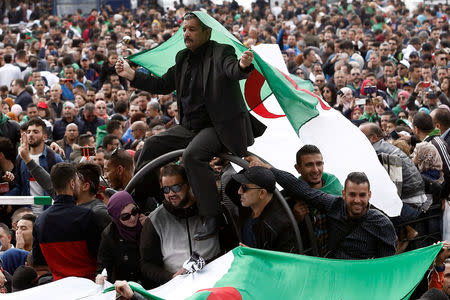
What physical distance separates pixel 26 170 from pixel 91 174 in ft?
10.5

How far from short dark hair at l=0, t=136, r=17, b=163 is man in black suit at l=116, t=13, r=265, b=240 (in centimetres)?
462

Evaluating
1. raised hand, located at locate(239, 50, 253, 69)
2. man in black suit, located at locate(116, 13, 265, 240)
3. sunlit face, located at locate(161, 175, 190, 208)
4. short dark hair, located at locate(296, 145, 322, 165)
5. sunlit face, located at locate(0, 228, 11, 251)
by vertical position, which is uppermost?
raised hand, located at locate(239, 50, 253, 69)

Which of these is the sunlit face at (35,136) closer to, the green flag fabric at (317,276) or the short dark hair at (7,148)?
the short dark hair at (7,148)

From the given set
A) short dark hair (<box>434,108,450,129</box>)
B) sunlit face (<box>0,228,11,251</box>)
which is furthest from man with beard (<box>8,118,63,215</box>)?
short dark hair (<box>434,108,450,129</box>)

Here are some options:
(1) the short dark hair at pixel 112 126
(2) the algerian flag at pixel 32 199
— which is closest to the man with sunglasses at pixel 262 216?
(2) the algerian flag at pixel 32 199

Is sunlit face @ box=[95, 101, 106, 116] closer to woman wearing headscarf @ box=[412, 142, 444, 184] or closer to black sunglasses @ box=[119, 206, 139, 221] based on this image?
woman wearing headscarf @ box=[412, 142, 444, 184]

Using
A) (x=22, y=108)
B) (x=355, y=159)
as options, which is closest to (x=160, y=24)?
(x=22, y=108)

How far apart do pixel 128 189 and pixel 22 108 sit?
370 inches

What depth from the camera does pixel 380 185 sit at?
6.86 meters

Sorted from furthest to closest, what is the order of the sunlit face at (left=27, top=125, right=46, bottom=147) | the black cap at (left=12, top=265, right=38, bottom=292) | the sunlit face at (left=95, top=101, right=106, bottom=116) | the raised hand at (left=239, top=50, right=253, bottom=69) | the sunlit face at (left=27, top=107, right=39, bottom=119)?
the sunlit face at (left=95, top=101, right=106, bottom=116) → the sunlit face at (left=27, top=107, right=39, bottom=119) → the sunlit face at (left=27, top=125, right=46, bottom=147) → the black cap at (left=12, top=265, right=38, bottom=292) → the raised hand at (left=239, top=50, right=253, bottom=69)

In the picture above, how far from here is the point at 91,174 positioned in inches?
286

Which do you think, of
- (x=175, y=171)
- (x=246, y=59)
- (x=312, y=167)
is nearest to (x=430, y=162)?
(x=312, y=167)

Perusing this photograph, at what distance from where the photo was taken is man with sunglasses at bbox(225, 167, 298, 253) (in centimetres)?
605

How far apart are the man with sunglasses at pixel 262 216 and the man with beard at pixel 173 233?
292 mm
